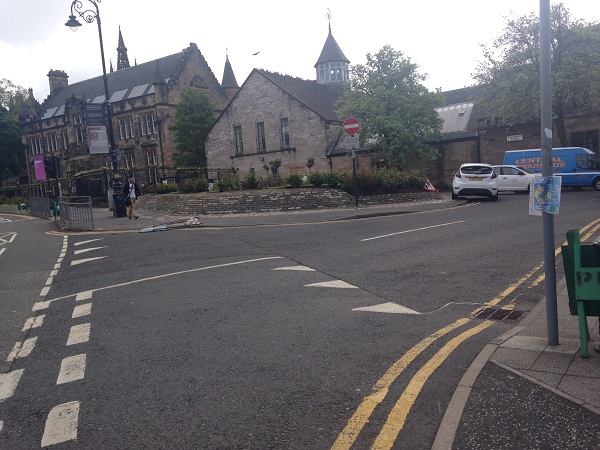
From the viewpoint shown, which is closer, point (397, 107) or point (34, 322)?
point (34, 322)

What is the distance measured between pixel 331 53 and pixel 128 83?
87.8 feet

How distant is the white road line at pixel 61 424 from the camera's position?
3932 mm

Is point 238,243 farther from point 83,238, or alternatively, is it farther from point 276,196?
point 276,196

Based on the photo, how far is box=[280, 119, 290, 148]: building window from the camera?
48.3 m

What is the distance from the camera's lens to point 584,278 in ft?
16.0

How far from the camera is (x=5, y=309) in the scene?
851 cm

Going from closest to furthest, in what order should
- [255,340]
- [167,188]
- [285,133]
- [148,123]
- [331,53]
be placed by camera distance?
[255,340] → [167,188] → [285,133] → [148,123] → [331,53]

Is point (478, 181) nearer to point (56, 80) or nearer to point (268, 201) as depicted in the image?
point (268, 201)

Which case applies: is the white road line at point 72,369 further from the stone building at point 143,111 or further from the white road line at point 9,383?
the stone building at point 143,111

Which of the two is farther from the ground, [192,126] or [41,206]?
[192,126]

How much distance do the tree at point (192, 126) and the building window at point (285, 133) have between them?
11184 mm

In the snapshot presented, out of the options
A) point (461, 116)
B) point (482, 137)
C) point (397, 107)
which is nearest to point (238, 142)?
point (397, 107)

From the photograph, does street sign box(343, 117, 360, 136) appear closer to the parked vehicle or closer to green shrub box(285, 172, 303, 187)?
green shrub box(285, 172, 303, 187)

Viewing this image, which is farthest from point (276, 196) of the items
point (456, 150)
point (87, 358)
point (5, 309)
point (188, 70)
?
point (188, 70)
